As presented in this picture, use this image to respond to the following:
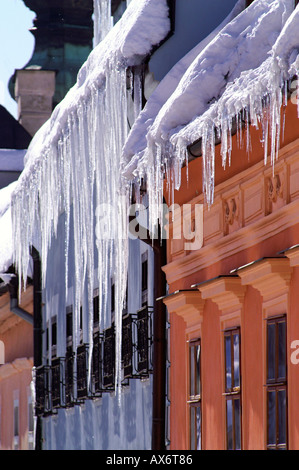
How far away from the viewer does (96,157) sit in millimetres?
15703

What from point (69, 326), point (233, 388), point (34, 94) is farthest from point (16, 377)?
point (233, 388)

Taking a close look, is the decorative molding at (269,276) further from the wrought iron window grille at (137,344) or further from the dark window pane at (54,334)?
the dark window pane at (54,334)

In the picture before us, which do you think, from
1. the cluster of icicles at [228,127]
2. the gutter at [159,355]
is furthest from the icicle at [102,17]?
the cluster of icicles at [228,127]

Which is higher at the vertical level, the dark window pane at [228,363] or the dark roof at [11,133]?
the dark roof at [11,133]

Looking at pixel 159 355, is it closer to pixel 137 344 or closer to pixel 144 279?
pixel 137 344

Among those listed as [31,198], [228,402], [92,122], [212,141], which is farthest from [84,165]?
[212,141]

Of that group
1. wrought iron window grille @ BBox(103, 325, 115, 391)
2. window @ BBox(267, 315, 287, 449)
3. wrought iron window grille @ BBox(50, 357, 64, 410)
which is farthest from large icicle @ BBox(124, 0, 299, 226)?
wrought iron window grille @ BBox(50, 357, 64, 410)

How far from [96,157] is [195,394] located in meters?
3.61

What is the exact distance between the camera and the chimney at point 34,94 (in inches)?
1275

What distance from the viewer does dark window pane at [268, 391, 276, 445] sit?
35.6 feet

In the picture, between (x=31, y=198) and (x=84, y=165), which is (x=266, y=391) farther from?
(x=31, y=198)

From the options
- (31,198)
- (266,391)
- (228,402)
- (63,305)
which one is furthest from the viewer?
(63,305)

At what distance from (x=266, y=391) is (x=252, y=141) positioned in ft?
6.39

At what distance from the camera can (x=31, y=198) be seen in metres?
18.5
